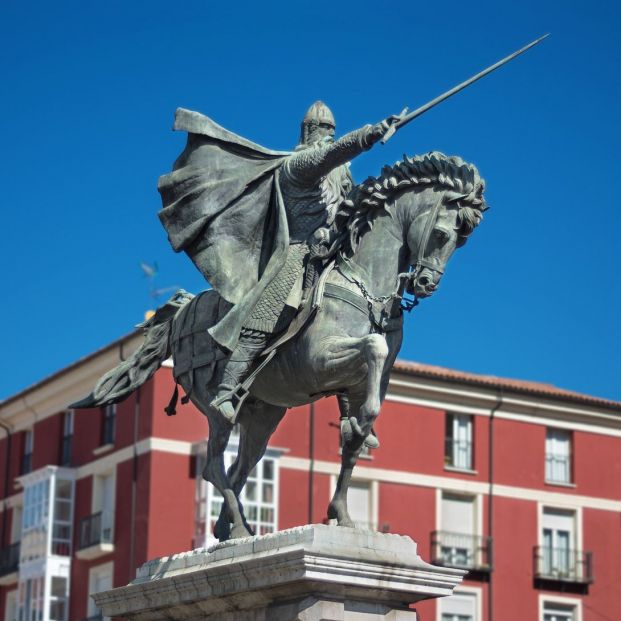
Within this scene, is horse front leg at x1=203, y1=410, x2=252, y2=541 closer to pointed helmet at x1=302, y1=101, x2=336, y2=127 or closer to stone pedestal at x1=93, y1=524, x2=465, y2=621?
stone pedestal at x1=93, y1=524, x2=465, y2=621

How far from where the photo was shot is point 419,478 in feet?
185

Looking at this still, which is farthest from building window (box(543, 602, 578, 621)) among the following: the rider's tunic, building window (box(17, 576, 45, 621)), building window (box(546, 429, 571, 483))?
the rider's tunic

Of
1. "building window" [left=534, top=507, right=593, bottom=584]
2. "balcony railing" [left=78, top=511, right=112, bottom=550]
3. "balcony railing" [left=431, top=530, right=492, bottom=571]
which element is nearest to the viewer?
"balcony railing" [left=78, top=511, right=112, bottom=550]

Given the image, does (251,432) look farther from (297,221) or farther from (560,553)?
(560,553)

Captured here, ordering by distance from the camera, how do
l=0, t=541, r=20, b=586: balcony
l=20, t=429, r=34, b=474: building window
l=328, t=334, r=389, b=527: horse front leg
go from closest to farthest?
l=328, t=334, r=389, b=527: horse front leg → l=0, t=541, r=20, b=586: balcony → l=20, t=429, r=34, b=474: building window

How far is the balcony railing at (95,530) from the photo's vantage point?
54.0 meters

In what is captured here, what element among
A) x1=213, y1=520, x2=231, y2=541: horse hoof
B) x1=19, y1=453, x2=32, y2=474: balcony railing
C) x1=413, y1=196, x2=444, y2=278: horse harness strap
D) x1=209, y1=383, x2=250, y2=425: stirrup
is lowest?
x1=213, y1=520, x2=231, y2=541: horse hoof

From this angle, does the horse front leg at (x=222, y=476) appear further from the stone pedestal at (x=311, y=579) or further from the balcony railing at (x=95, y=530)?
the balcony railing at (x=95, y=530)

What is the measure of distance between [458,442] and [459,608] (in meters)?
5.37

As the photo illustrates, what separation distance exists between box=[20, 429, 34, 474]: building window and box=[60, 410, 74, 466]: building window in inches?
88.6

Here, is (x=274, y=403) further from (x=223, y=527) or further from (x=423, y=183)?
(x=423, y=183)

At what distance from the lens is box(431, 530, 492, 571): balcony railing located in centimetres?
5556

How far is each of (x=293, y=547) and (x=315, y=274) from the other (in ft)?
7.88

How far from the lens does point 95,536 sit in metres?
54.3
